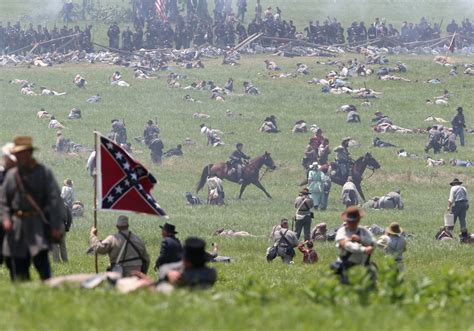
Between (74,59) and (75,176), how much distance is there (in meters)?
30.1

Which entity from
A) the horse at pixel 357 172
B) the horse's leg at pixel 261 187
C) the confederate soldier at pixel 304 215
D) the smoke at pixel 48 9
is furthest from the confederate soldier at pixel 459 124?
the smoke at pixel 48 9

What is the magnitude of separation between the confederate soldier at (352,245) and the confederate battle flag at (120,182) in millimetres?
2947

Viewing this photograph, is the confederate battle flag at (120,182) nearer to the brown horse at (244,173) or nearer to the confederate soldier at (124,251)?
the confederate soldier at (124,251)

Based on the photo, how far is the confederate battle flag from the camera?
19609 mm

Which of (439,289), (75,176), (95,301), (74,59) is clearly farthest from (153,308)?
(74,59)

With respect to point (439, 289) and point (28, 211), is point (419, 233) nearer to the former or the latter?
point (439, 289)

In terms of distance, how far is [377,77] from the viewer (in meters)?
66.8

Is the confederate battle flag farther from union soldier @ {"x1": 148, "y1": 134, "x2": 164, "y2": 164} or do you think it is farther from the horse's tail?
union soldier @ {"x1": 148, "y1": 134, "x2": 164, "y2": 164}

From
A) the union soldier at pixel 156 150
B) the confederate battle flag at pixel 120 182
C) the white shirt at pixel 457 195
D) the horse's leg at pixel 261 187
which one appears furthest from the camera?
the union soldier at pixel 156 150

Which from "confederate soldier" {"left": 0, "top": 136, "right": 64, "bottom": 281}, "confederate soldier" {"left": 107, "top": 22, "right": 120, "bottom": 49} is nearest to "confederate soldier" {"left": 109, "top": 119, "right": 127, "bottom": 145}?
"confederate soldier" {"left": 107, "top": 22, "right": 120, "bottom": 49}

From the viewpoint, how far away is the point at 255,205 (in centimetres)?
4266

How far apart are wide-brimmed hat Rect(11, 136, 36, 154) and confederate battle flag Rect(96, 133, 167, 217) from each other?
398 cm

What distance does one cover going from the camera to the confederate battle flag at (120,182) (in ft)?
64.3

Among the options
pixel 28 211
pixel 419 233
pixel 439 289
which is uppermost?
pixel 28 211
